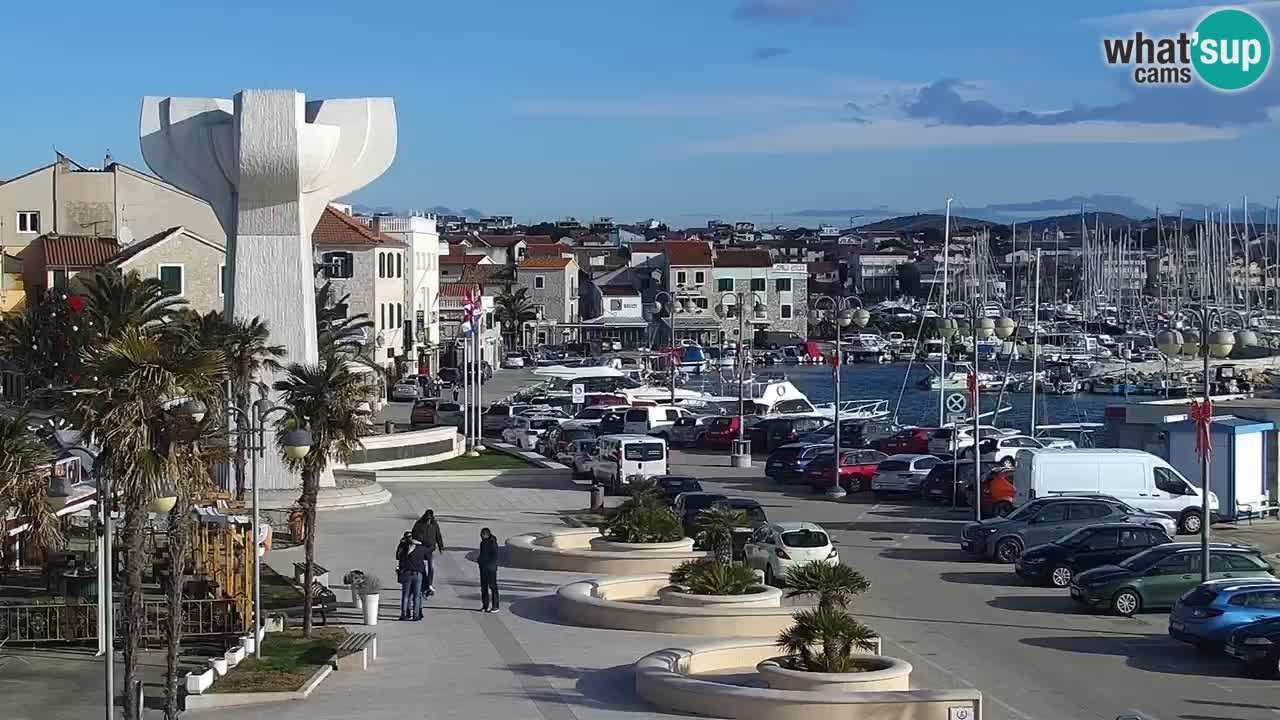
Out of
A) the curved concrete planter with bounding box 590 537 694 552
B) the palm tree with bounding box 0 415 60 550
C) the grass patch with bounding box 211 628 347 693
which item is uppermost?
the palm tree with bounding box 0 415 60 550

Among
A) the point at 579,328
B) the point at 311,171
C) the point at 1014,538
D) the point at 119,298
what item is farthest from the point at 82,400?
the point at 579,328

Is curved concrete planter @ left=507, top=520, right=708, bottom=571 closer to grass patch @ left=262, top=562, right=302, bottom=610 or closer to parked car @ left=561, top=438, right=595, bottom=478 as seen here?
grass patch @ left=262, top=562, right=302, bottom=610

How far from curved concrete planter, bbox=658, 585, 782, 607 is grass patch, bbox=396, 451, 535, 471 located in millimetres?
26783

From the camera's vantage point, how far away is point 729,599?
25703mm

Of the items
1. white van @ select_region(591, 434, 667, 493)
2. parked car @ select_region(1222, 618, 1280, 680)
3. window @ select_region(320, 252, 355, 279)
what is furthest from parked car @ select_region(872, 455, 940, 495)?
window @ select_region(320, 252, 355, 279)

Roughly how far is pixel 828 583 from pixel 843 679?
5.43 feet

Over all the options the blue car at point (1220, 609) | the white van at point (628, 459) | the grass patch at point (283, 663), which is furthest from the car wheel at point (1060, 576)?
the white van at point (628, 459)

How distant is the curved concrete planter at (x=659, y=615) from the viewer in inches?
973

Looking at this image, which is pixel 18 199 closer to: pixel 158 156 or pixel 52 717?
pixel 158 156

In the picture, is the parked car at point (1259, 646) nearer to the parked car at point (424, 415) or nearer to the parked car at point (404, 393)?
the parked car at point (424, 415)

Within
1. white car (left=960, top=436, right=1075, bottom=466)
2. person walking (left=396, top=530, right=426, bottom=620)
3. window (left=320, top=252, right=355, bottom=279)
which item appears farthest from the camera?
window (left=320, top=252, right=355, bottom=279)

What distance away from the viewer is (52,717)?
814 inches

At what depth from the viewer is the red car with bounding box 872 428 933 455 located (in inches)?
2245

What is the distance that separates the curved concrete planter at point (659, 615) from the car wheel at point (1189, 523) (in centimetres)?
1538
